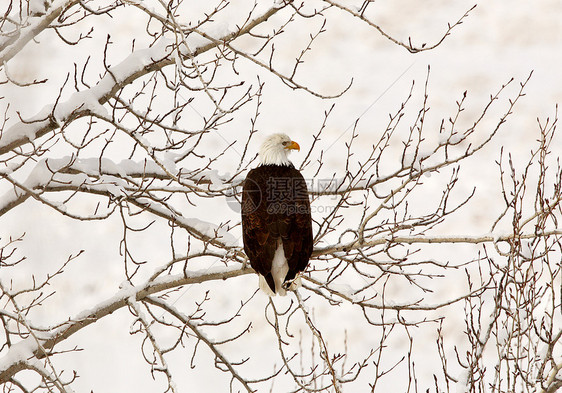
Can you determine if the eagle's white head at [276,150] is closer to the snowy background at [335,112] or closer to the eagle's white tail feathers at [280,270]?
the eagle's white tail feathers at [280,270]

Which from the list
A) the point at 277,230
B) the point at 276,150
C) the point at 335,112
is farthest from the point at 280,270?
the point at 335,112

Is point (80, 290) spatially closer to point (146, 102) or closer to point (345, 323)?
point (345, 323)

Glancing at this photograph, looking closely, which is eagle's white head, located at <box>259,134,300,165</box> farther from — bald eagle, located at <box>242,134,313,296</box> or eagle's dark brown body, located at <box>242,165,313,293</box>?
eagle's dark brown body, located at <box>242,165,313,293</box>

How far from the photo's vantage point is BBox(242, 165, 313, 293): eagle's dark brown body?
4.51 meters

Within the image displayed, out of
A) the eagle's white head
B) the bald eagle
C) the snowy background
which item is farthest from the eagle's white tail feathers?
the snowy background

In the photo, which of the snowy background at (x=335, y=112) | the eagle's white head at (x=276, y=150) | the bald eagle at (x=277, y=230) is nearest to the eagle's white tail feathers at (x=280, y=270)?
the bald eagle at (x=277, y=230)

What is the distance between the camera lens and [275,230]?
4.54 m

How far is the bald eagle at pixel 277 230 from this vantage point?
4.52 m

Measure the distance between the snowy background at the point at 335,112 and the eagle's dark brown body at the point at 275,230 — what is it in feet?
12.5

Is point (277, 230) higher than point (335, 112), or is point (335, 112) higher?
point (335, 112)

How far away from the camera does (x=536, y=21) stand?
1437 cm

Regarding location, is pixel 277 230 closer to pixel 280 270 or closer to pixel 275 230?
pixel 275 230

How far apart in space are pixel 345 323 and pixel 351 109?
5.24 metres

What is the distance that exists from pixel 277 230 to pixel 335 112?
8377 millimetres
